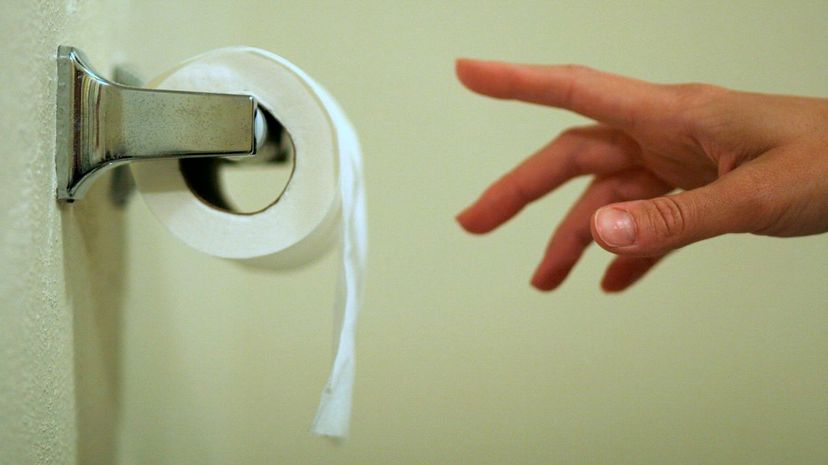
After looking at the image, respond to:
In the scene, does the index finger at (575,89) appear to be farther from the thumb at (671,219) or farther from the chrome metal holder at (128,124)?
the chrome metal holder at (128,124)

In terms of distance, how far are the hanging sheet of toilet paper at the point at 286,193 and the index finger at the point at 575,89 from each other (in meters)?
0.22

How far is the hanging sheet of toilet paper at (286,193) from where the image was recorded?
1.14 feet

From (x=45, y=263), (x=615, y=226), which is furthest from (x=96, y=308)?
(x=615, y=226)

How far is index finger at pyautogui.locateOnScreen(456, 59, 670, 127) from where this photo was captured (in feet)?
1.71

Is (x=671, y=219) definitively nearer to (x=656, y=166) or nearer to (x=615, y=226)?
(x=615, y=226)

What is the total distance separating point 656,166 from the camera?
0.59 metres

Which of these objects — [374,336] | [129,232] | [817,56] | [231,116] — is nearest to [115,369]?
[129,232]

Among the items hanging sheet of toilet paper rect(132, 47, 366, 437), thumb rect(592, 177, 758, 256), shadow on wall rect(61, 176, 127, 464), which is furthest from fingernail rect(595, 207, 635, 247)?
shadow on wall rect(61, 176, 127, 464)

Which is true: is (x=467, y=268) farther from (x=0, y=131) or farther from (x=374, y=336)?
(x=0, y=131)

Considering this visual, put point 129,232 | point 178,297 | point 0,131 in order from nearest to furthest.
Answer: point 0,131, point 129,232, point 178,297

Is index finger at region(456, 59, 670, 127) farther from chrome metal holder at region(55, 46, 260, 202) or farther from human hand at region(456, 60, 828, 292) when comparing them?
chrome metal holder at region(55, 46, 260, 202)

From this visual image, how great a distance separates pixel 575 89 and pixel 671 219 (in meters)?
0.19

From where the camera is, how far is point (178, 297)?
540 mm

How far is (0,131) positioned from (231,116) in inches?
4.7
